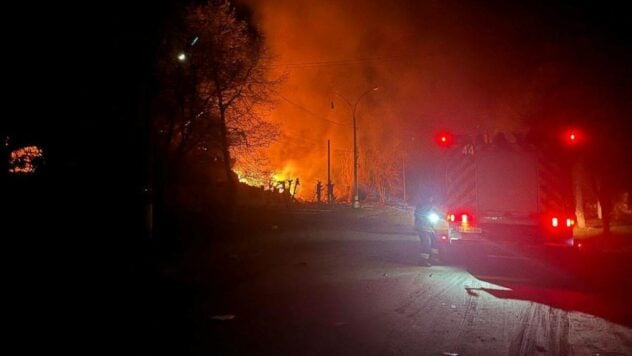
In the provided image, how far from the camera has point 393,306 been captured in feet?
25.1

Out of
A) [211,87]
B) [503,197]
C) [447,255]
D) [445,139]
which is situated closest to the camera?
[503,197]

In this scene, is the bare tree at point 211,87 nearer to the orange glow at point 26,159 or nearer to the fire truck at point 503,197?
the orange glow at point 26,159

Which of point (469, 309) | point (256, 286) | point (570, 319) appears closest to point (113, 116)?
point (256, 286)

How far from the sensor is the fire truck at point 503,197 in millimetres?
10328

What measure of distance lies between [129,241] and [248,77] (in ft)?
33.4

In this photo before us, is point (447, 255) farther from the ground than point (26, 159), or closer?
closer

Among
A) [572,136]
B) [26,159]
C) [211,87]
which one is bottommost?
[572,136]

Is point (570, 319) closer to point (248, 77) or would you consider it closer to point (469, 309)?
point (469, 309)

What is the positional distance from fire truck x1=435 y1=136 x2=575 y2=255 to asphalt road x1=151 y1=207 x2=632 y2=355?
57 cm

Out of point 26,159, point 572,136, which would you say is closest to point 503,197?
point 572,136

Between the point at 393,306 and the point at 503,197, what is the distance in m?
4.42

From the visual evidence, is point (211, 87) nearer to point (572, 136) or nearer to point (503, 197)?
point (503, 197)

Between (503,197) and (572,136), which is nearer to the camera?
(572,136)

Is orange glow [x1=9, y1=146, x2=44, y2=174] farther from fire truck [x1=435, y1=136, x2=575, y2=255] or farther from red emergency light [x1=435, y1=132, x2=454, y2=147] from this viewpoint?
fire truck [x1=435, y1=136, x2=575, y2=255]
